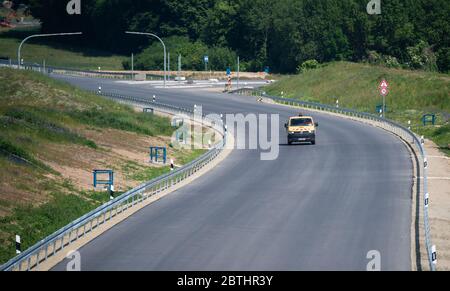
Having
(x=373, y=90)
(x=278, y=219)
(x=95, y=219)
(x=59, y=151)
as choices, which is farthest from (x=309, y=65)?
(x=278, y=219)

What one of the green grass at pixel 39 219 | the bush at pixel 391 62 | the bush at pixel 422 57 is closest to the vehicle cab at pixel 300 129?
the green grass at pixel 39 219

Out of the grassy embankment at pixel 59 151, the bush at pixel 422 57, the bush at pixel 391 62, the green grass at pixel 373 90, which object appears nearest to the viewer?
the grassy embankment at pixel 59 151

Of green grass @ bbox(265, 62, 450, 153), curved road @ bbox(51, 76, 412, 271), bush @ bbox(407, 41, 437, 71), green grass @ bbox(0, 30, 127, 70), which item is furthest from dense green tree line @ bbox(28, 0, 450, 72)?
curved road @ bbox(51, 76, 412, 271)

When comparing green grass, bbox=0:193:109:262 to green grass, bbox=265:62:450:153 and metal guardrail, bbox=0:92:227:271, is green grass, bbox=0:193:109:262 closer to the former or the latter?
metal guardrail, bbox=0:92:227:271

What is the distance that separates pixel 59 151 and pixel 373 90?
49.9 meters

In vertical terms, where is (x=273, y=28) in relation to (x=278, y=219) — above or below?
above

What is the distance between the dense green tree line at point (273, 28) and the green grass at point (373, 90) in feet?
54.1

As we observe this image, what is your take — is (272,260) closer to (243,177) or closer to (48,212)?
(48,212)

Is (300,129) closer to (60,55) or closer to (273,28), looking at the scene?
(273,28)

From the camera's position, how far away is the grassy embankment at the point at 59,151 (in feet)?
125

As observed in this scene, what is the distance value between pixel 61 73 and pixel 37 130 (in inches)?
2984

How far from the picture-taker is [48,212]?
125ft

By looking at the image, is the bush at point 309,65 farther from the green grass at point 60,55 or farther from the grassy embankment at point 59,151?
the grassy embankment at point 59,151

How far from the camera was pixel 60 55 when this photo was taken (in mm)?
162625
